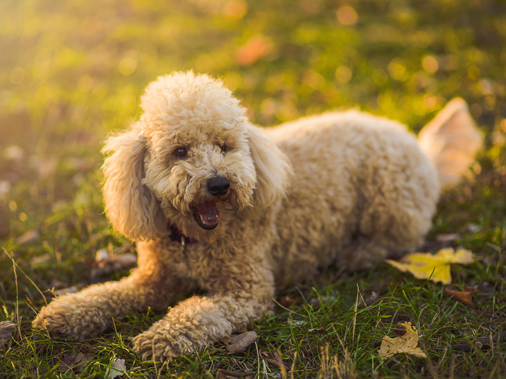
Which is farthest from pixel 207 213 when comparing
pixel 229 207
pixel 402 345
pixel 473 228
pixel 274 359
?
pixel 473 228

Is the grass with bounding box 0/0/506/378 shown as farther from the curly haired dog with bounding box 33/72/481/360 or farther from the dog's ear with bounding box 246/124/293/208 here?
the dog's ear with bounding box 246/124/293/208

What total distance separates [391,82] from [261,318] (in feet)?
14.8

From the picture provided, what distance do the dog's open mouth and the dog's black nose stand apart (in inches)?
5.9

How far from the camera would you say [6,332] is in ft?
7.91

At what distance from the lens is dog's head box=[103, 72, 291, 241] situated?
2314 millimetres

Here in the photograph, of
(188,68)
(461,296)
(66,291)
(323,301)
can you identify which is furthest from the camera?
(188,68)

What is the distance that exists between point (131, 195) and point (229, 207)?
2.20 feet

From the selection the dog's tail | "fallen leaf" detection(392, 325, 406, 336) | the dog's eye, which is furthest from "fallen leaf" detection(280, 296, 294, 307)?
the dog's tail

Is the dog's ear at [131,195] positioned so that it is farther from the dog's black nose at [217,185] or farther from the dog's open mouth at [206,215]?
the dog's black nose at [217,185]

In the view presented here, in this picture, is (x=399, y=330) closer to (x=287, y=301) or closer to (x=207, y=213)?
(x=287, y=301)

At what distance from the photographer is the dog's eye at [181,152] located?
241 centimetres

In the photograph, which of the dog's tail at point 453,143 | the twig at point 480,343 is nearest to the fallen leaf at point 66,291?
the twig at point 480,343

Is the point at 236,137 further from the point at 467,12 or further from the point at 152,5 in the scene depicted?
the point at 152,5

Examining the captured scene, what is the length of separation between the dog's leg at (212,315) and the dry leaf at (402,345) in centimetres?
85
